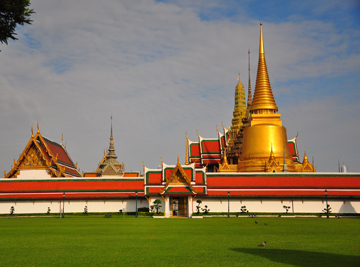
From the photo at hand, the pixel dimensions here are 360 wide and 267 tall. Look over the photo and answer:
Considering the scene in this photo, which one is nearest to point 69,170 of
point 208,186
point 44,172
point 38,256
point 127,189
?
point 44,172

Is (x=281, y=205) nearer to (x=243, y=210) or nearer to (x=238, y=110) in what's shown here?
(x=243, y=210)

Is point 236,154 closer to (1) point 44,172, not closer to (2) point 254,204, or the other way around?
(2) point 254,204

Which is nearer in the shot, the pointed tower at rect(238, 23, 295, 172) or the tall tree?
the tall tree

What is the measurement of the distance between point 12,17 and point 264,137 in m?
48.7

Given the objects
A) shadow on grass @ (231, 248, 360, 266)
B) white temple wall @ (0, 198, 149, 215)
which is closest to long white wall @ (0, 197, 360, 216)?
white temple wall @ (0, 198, 149, 215)

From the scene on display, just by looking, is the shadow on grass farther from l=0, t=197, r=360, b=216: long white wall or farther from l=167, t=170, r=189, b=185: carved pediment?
Result: l=0, t=197, r=360, b=216: long white wall

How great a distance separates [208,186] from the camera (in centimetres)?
4734

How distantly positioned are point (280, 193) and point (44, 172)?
2787 cm

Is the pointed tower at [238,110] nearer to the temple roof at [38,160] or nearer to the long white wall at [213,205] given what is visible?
the long white wall at [213,205]

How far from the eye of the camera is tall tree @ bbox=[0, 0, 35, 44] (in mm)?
14398

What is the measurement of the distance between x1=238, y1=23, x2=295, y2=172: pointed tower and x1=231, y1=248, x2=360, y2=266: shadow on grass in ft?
145

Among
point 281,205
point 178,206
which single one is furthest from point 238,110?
point 178,206

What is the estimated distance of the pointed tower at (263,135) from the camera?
58.9 meters

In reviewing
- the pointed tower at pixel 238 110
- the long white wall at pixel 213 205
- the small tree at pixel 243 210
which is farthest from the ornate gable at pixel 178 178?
the pointed tower at pixel 238 110
